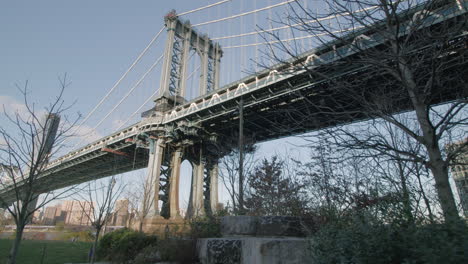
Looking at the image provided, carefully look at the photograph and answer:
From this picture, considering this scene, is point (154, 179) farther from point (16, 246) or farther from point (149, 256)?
point (16, 246)

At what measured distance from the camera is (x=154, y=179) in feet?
73.2

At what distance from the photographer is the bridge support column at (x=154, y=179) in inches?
811

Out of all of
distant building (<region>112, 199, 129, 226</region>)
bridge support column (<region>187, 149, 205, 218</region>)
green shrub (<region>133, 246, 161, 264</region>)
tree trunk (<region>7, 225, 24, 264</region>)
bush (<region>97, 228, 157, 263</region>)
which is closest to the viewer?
tree trunk (<region>7, 225, 24, 264</region>)

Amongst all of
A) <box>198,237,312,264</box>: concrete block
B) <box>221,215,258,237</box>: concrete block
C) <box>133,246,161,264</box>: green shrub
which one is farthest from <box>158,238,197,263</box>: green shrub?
<box>198,237,312,264</box>: concrete block

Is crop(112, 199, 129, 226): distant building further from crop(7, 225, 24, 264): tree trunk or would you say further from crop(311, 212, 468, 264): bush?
crop(311, 212, 468, 264): bush

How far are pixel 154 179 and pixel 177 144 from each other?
4051 mm

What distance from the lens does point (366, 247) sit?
93.2 inches

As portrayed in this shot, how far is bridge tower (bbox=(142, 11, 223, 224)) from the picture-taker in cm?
2258

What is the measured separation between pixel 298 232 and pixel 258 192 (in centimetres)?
1104

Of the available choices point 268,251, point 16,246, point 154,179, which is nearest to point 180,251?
point 16,246

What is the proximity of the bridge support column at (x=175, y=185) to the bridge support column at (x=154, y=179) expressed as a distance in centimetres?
121

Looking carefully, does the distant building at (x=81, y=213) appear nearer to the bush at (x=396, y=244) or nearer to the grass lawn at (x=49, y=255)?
the grass lawn at (x=49, y=255)

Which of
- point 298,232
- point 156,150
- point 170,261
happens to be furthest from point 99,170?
point 298,232

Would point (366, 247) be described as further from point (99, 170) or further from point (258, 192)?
point (99, 170)
